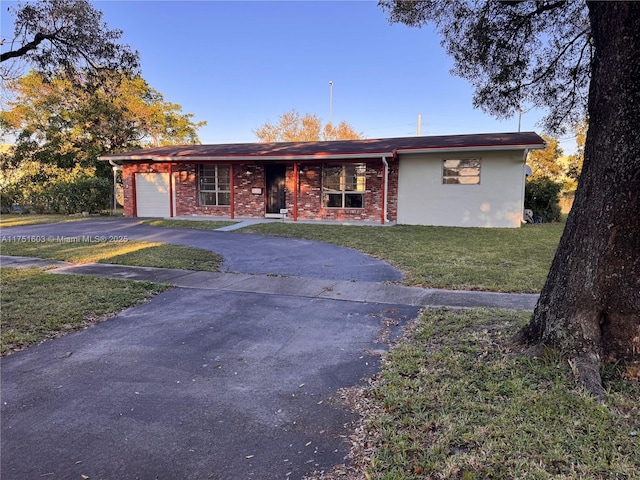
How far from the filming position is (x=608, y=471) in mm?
2100

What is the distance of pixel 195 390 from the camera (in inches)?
127

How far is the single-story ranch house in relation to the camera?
1452 centimetres

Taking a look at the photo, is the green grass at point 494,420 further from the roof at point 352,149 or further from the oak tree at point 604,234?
the roof at point 352,149

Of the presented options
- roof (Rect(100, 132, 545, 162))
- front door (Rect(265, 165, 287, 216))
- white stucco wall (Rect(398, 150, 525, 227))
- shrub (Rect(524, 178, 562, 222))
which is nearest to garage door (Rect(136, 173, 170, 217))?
roof (Rect(100, 132, 545, 162))

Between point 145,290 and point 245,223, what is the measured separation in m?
9.65

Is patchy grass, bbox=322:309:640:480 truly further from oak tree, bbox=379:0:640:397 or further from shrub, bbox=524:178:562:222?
shrub, bbox=524:178:562:222

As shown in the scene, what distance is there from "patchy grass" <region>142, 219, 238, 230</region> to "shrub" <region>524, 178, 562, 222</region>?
12.6 m

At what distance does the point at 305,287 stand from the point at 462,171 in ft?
34.2

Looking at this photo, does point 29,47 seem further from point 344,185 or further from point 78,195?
point 78,195

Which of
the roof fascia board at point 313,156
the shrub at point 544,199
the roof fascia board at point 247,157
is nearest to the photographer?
the roof fascia board at point 313,156

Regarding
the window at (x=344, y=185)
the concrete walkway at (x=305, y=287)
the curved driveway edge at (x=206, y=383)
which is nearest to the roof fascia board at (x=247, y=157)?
the window at (x=344, y=185)

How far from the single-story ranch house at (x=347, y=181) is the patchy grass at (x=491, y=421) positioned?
1179cm

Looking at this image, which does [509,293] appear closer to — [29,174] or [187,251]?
[187,251]

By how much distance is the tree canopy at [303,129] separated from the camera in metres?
39.4
